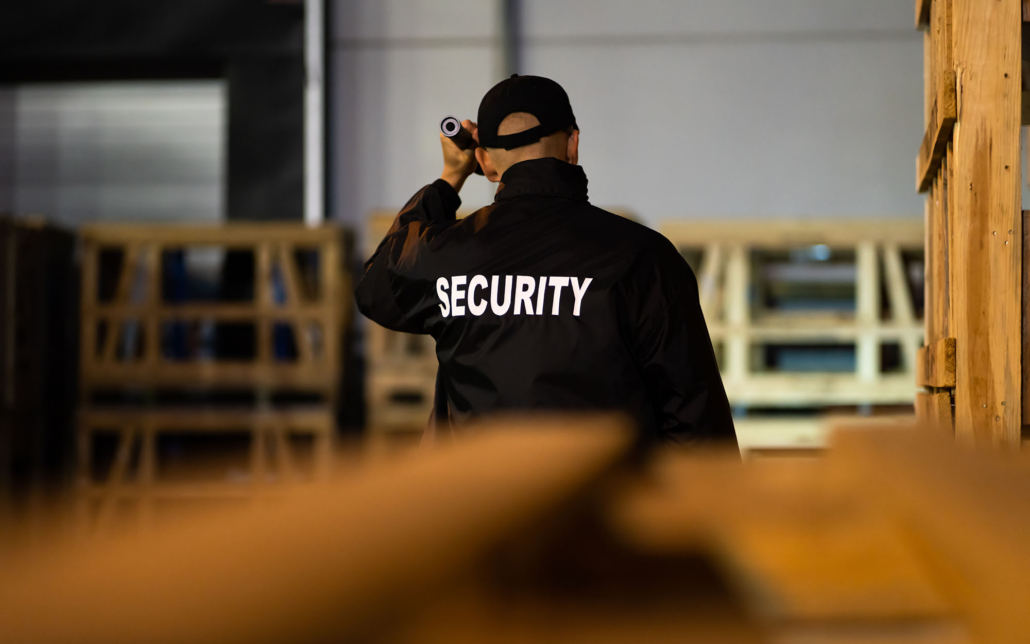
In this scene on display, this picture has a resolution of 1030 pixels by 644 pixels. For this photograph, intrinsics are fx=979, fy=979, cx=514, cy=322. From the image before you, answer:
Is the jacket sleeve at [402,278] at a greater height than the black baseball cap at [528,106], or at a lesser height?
lesser

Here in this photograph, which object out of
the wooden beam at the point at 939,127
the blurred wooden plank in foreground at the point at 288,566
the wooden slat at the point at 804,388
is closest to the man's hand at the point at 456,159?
the wooden beam at the point at 939,127

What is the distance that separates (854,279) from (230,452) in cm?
430

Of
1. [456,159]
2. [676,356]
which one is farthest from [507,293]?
[456,159]

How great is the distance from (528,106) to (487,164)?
20 centimetres

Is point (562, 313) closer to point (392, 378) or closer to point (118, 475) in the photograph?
point (392, 378)

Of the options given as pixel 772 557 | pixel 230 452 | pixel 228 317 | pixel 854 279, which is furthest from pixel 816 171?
pixel 772 557

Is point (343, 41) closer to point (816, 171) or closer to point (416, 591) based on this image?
point (816, 171)

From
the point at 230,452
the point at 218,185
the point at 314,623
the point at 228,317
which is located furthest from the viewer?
the point at 218,185

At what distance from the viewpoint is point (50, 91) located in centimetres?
743

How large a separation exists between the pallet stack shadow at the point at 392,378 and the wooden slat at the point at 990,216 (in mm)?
4042

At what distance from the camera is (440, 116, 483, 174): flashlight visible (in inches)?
91.7

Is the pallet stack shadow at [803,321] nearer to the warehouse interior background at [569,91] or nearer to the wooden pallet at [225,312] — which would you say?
the warehouse interior background at [569,91]

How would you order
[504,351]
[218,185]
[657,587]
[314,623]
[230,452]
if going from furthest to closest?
[218,185] → [230,452] → [504,351] → [657,587] → [314,623]

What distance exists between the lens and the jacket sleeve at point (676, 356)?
6.62ft
